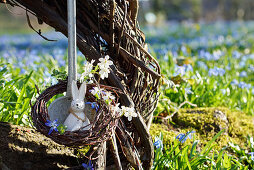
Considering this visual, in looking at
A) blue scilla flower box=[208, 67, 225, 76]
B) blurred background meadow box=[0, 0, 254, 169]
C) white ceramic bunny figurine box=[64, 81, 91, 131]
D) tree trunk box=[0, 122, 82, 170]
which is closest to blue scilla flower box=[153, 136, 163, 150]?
blurred background meadow box=[0, 0, 254, 169]

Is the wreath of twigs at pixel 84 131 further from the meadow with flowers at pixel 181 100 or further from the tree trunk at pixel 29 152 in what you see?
the tree trunk at pixel 29 152

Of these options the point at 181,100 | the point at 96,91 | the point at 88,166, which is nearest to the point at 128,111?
the point at 96,91

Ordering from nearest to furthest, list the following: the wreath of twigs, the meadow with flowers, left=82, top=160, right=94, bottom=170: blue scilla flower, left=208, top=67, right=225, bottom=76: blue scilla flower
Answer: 1. the wreath of twigs
2. left=82, top=160, right=94, bottom=170: blue scilla flower
3. the meadow with flowers
4. left=208, top=67, right=225, bottom=76: blue scilla flower

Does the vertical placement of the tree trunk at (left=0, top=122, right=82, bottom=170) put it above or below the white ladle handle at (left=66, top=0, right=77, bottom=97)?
below

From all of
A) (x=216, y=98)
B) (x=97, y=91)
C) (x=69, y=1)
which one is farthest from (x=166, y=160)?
(x=216, y=98)

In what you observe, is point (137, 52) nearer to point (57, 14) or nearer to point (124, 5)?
point (124, 5)

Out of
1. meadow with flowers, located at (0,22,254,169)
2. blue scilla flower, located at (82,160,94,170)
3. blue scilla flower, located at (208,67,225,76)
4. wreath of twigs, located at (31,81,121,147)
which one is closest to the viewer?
wreath of twigs, located at (31,81,121,147)

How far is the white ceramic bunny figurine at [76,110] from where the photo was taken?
1.43m

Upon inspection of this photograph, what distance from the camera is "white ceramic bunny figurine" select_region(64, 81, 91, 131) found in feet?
4.71

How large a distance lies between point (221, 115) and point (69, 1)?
172 centimetres

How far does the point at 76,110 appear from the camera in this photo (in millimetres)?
1447

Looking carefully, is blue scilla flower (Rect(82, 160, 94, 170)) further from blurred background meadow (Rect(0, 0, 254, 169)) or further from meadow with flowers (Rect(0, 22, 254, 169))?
blurred background meadow (Rect(0, 0, 254, 169))

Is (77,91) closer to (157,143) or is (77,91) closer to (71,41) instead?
(71,41)

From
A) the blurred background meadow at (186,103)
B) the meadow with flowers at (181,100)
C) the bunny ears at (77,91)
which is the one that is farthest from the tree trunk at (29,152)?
the bunny ears at (77,91)
